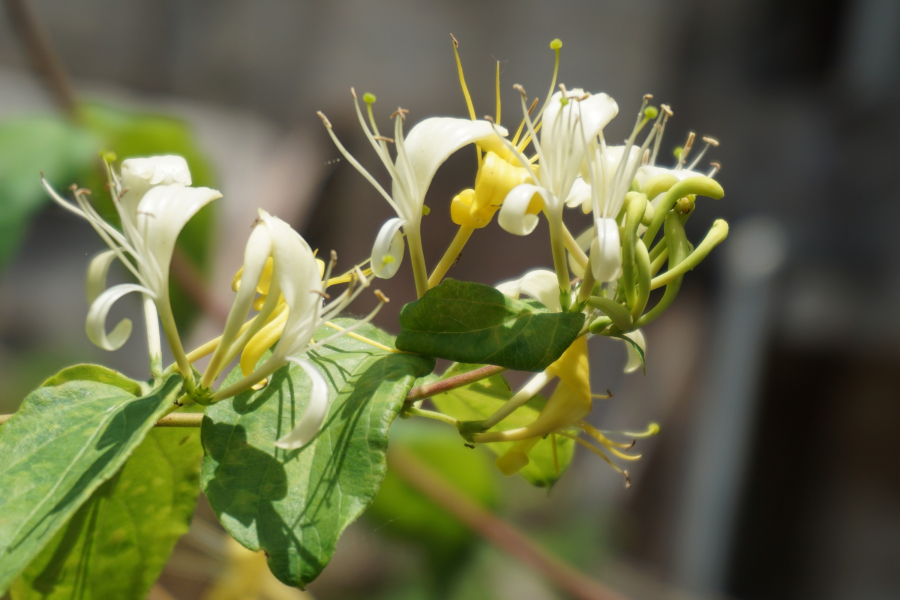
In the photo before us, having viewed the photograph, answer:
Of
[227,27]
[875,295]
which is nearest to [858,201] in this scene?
[875,295]

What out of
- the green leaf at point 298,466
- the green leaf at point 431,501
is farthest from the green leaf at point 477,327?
the green leaf at point 431,501

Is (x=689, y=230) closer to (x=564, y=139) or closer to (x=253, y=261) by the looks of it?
(x=564, y=139)

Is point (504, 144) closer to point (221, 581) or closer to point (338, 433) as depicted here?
point (338, 433)

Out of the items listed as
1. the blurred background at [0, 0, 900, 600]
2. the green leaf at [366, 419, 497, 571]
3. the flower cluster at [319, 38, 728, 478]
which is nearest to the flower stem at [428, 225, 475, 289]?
the flower cluster at [319, 38, 728, 478]

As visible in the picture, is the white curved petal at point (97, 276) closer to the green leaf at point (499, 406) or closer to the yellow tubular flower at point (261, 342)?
the yellow tubular flower at point (261, 342)

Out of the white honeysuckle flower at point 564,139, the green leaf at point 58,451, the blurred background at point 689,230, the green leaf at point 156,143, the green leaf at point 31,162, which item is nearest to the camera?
the green leaf at point 58,451
